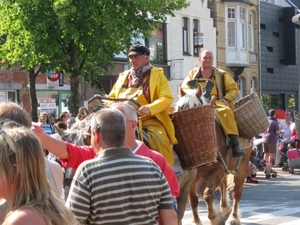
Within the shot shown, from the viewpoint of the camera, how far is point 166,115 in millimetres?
7648

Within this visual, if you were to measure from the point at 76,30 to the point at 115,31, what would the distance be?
114 centimetres

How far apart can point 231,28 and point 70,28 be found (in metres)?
20.8

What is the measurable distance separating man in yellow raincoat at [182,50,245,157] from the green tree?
8.79m

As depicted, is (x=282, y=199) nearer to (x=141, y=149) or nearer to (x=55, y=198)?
(x=141, y=149)

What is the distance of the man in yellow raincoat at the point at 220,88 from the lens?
9.64 meters

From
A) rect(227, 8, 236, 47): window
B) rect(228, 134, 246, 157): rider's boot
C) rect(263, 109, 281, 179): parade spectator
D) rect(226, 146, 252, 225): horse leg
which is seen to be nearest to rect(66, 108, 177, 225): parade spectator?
rect(228, 134, 246, 157): rider's boot

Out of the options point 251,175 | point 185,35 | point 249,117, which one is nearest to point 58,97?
point 185,35

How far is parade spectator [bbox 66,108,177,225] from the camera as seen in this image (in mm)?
4305

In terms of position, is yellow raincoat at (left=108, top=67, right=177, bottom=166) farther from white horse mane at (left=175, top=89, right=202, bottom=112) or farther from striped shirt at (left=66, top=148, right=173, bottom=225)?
striped shirt at (left=66, top=148, right=173, bottom=225)

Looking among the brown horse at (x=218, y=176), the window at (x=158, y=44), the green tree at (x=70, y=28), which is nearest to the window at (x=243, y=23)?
the window at (x=158, y=44)

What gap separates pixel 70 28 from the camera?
1817 cm

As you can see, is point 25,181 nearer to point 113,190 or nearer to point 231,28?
point 113,190

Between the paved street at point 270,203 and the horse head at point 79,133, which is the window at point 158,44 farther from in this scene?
the horse head at point 79,133

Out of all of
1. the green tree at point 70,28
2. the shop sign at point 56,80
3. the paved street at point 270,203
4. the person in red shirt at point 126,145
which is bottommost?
the paved street at point 270,203
